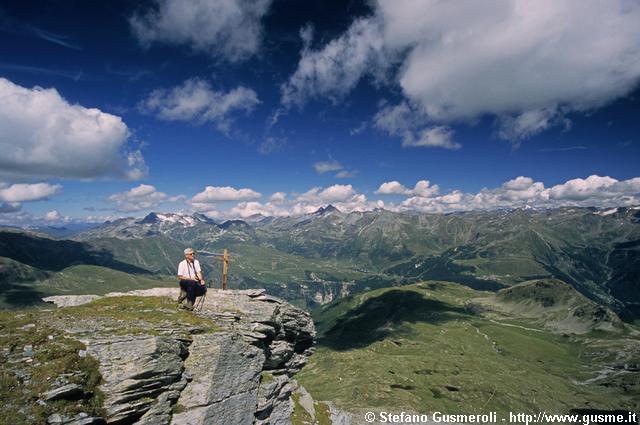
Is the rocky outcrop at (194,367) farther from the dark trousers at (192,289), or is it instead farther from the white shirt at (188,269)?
the white shirt at (188,269)

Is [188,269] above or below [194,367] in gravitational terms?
above

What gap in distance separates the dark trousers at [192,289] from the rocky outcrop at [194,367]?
72.9 inches

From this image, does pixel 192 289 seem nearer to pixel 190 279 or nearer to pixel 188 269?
pixel 190 279

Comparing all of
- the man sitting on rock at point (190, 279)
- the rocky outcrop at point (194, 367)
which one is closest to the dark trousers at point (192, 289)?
the man sitting on rock at point (190, 279)

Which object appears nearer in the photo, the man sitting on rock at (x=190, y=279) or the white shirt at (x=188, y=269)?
the man sitting on rock at (x=190, y=279)

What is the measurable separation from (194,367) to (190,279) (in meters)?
8.43

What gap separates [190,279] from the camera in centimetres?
→ 3584

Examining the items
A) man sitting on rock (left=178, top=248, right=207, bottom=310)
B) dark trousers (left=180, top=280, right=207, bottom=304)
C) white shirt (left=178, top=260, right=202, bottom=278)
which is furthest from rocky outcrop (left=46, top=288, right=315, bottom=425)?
white shirt (left=178, top=260, right=202, bottom=278)

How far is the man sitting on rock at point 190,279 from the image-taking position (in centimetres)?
3415

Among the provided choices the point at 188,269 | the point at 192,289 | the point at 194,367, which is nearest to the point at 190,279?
the point at 188,269

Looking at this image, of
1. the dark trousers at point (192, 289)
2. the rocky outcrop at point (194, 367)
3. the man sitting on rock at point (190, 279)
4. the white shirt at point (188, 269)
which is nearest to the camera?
the rocky outcrop at point (194, 367)

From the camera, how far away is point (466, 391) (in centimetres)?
19400

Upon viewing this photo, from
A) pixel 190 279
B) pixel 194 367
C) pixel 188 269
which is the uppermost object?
pixel 188 269

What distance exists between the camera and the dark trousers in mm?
36812
